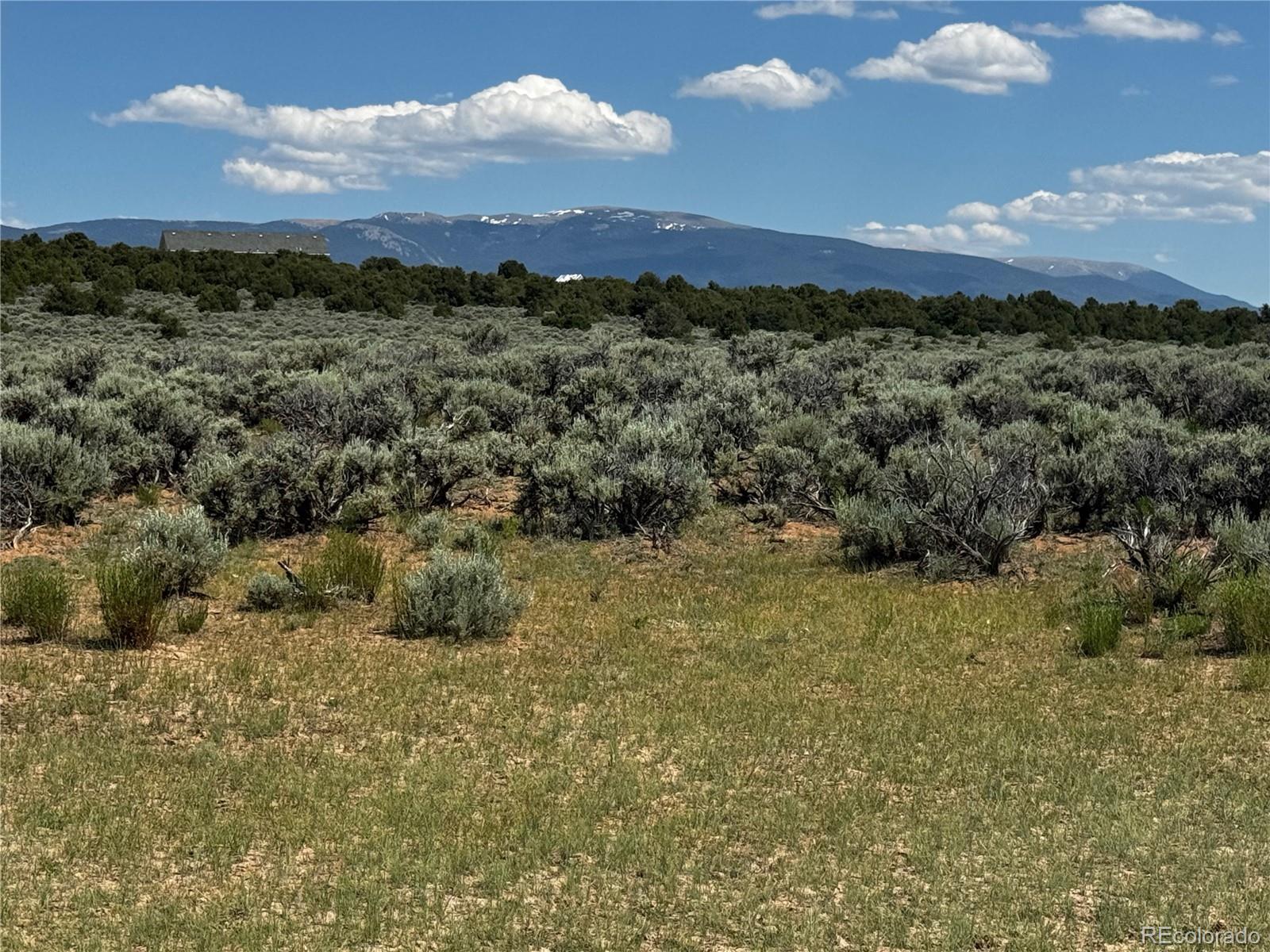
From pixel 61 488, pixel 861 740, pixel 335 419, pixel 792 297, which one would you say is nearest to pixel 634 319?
pixel 792 297

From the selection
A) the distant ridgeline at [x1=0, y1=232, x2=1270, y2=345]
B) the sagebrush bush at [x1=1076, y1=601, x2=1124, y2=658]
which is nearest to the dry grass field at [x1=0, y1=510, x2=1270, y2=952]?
the sagebrush bush at [x1=1076, y1=601, x2=1124, y2=658]

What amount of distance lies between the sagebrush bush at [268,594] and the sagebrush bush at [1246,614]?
313 inches

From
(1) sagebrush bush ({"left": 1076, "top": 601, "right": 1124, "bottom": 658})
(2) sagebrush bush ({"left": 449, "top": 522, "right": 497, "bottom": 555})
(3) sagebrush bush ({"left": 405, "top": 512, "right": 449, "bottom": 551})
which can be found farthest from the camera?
(2) sagebrush bush ({"left": 449, "top": 522, "right": 497, "bottom": 555})

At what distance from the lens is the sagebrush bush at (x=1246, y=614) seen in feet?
31.4

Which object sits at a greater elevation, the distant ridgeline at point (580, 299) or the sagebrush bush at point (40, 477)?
the distant ridgeline at point (580, 299)

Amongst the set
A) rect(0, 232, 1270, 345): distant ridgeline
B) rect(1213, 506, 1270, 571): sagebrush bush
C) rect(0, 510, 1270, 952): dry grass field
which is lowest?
rect(0, 510, 1270, 952): dry grass field

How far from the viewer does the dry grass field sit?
17.3ft

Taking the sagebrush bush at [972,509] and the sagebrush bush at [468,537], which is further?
the sagebrush bush at [468,537]

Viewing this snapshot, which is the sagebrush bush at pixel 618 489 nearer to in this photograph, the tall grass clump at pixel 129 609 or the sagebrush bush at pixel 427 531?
the sagebrush bush at pixel 427 531

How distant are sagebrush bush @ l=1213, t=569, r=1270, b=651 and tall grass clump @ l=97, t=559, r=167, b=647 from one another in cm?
843

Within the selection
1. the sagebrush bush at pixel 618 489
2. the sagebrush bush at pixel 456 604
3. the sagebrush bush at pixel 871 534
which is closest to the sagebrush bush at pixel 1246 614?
the sagebrush bush at pixel 871 534

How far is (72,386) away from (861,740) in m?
21.5

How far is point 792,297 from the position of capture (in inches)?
2391

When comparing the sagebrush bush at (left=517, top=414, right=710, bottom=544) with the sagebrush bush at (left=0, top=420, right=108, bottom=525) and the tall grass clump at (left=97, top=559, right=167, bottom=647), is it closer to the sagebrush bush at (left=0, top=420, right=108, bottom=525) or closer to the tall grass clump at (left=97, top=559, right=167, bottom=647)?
the sagebrush bush at (left=0, top=420, right=108, bottom=525)
